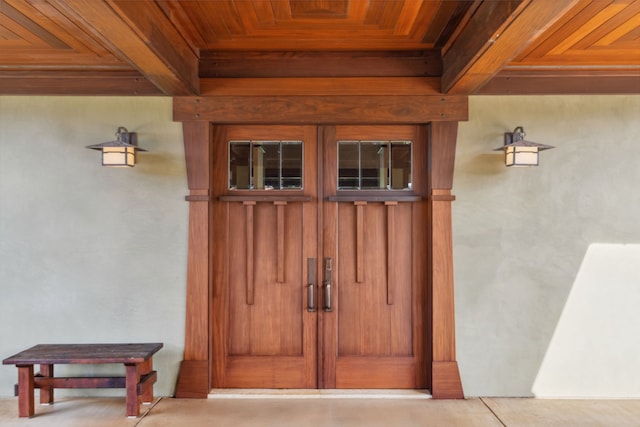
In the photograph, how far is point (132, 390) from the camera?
10.2ft

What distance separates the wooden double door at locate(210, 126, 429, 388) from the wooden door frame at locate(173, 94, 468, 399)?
0.10m

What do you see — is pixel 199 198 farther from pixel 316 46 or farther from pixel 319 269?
pixel 316 46

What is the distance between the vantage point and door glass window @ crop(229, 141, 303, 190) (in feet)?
12.0

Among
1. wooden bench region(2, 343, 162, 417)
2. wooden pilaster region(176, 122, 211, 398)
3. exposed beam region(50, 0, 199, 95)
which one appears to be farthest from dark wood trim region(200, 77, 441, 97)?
wooden bench region(2, 343, 162, 417)

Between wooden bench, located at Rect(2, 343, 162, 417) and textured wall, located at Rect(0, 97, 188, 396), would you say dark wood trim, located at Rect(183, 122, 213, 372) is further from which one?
wooden bench, located at Rect(2, 343, 162, 417)

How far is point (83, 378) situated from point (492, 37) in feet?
11.2

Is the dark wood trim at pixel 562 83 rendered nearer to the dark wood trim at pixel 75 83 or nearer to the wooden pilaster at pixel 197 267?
the wooden pilaster at pixel 197 267

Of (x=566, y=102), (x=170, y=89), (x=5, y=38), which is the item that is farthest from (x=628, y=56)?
(x=5, y=38)

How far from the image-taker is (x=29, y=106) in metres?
3.60

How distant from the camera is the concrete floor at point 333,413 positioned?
3.04 metres

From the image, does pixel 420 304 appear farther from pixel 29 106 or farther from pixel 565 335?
pixel 29 106

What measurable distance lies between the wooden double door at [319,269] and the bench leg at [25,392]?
123 cm

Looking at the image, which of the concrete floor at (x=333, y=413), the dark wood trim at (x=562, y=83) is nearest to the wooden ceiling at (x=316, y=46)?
the dark wood trim at (x=562, y=83)

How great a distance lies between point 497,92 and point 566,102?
544 mm
